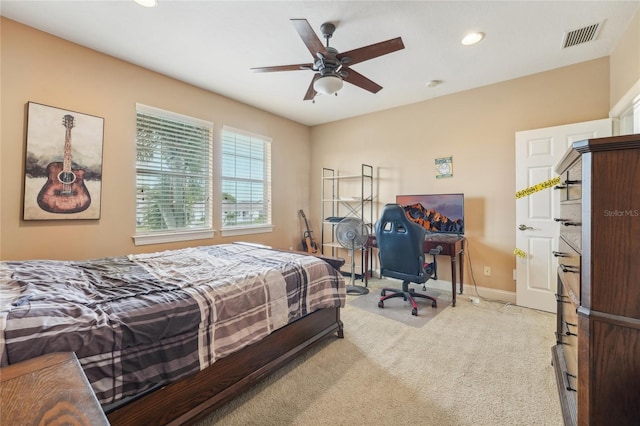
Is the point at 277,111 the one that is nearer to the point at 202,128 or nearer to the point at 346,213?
the point at 202,128

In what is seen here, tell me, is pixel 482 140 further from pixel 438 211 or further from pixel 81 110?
pixel 81 110

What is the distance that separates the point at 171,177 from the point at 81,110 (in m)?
0.99

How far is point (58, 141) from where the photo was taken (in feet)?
7.92

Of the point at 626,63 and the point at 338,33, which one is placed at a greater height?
the point at 338,33

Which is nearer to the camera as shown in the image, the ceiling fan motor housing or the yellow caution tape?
the ceiling fan motor housing

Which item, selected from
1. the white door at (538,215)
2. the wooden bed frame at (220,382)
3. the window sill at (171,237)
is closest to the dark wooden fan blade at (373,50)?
the wooden bed frame at (220,382)

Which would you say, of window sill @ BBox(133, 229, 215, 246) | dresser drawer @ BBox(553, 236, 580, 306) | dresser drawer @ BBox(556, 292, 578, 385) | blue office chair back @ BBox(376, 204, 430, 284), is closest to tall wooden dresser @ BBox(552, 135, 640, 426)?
dresser drawer @ BBox(553, 236, 580, 306)

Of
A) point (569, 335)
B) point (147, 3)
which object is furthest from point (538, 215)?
point (147, 3)

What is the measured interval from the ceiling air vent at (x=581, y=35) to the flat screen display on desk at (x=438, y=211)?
1730 millimetres

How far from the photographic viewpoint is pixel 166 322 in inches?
49.5

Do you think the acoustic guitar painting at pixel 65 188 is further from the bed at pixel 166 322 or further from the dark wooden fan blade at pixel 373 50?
the dark wooden fan blade at pixel 373 50

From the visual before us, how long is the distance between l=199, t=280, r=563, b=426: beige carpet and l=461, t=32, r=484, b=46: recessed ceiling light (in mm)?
2661

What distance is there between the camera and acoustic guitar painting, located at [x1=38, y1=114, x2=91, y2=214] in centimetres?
237

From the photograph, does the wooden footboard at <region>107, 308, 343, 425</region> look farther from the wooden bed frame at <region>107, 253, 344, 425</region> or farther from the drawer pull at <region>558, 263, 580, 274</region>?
the drawer pull at <region>558, 263, 580, 274</region>
